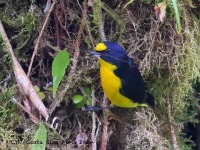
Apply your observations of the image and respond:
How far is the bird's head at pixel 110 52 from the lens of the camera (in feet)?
7.88

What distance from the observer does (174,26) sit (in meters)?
2.63

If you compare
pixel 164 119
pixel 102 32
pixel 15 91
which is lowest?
pixel 164 119

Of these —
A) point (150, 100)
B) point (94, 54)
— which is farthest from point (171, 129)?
point (94, 54)

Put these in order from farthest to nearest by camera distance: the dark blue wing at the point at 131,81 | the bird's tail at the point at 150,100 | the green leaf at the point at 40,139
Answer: the bird's tail at the point at 150,100, the dark blue wing at the point at 131,81, the green leaf at the point at 40,139

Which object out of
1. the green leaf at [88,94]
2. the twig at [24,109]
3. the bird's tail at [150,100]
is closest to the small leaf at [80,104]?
the green leaf at [88,94]

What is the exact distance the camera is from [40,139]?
2.26 m

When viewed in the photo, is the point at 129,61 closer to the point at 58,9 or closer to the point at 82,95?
the point at 82,95

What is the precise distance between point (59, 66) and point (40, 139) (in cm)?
39

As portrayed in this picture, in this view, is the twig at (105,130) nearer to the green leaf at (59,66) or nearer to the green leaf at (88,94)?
the green leaf at (88,94)

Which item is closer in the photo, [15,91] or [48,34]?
[15,91]

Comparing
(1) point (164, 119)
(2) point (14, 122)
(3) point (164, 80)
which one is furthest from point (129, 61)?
(2) point (14, 122)

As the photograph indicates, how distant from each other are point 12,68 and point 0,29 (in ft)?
0.71

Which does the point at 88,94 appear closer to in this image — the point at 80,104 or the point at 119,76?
the point at 80,104

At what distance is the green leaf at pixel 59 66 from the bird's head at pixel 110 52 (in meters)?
0.14
